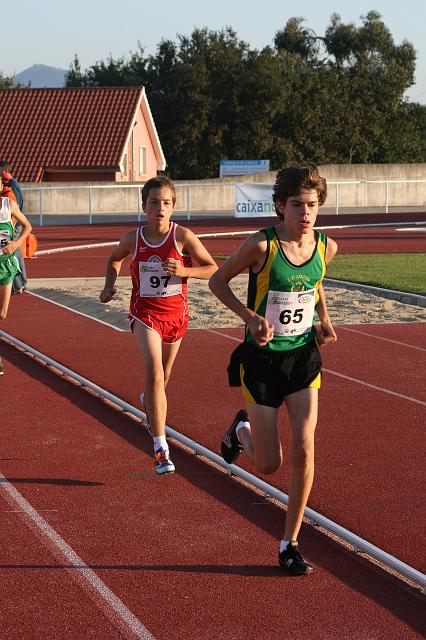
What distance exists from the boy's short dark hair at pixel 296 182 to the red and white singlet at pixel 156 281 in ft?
6.75

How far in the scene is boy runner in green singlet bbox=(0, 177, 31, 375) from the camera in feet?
35.4

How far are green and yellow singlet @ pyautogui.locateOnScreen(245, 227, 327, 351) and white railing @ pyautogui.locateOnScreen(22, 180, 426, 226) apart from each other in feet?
126

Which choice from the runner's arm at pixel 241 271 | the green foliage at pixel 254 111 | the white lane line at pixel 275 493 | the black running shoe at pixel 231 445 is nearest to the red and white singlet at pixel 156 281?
the white lane line at pixel 275 493

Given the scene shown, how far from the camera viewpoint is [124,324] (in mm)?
14914

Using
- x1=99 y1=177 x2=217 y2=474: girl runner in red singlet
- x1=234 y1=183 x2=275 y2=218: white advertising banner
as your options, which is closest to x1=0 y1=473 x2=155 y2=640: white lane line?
x1=99 y1=177 x2=217 y2=474: girl runner in red singlet

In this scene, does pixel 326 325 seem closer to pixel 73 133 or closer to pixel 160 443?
pixel 160 443

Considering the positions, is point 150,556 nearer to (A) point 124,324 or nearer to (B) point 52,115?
(A) point 124,324

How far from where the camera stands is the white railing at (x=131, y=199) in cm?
4712

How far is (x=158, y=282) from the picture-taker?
754 cm

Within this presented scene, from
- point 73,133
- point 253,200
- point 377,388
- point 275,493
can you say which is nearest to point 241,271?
point 275,493

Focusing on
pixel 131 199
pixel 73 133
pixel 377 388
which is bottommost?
pixel 131 199

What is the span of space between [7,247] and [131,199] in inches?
1495

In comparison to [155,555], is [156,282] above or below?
above

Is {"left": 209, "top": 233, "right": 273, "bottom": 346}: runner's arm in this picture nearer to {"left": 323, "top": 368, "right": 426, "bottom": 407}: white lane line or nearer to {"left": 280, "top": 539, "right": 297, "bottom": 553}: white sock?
{"left": 280, "top": 539, "right": 297, "bottom": 553}: white sock
